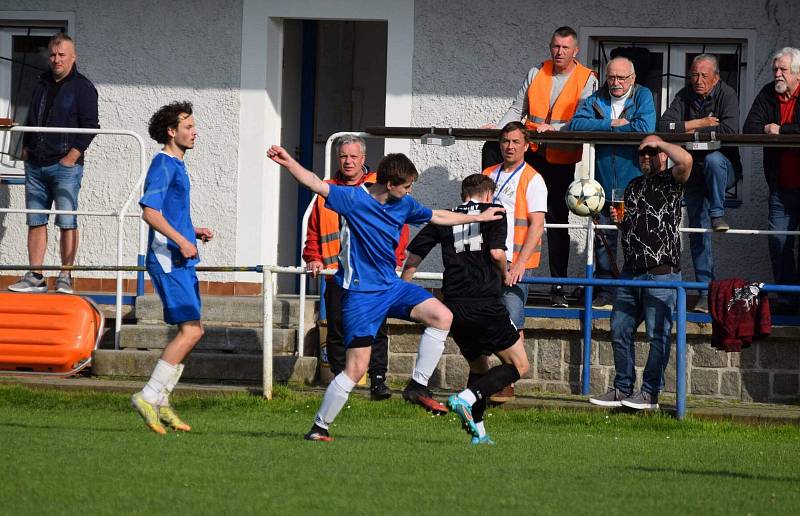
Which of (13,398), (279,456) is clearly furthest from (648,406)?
(13,398)

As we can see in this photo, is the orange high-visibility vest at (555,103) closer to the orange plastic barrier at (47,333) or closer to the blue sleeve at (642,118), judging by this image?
the blue sleeve at (642,118)

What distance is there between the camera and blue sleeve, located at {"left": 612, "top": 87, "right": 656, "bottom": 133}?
35.0 ft

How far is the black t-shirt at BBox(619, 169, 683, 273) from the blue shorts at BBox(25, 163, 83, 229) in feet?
15.6

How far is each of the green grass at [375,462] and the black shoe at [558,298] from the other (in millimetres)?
1418

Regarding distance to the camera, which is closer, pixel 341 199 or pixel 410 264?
pixel 341 199

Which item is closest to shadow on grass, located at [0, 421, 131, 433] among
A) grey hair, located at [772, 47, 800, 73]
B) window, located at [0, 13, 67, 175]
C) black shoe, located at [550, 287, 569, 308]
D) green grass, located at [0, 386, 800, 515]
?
green grass, located at [0, 386, 800, 515]

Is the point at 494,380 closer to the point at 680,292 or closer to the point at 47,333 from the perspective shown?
the point at 680,292

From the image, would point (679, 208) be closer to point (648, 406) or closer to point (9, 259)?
point (648, 406)

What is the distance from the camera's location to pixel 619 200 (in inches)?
414

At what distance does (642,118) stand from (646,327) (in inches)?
70.8

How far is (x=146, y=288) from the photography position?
41.5 feet

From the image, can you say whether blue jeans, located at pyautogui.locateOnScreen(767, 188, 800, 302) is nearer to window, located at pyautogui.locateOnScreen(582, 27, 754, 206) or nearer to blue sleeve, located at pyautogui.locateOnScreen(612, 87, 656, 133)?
blue sleeve, located at pyautogui.locateOnScreen(612, 87, 656, 133)

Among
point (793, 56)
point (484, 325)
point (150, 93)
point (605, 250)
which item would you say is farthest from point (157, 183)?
point (793, 56)

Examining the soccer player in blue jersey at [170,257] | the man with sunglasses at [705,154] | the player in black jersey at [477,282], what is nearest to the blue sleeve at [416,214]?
the player in black jersey at [477,282]
